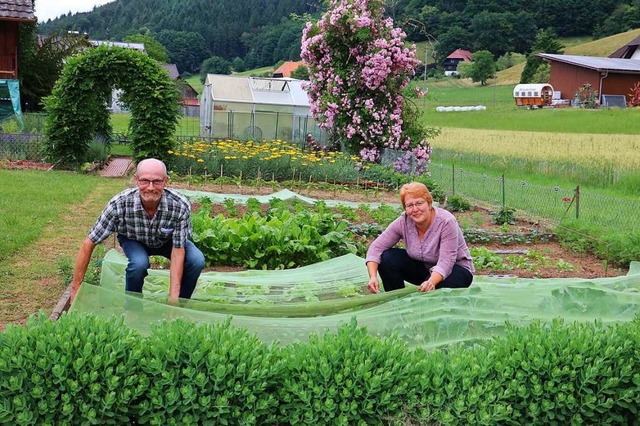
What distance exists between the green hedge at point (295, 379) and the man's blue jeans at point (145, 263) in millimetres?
1473

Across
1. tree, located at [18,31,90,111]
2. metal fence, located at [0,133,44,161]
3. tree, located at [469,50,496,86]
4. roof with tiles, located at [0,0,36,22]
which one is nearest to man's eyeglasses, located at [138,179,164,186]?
metal fence, located at [0,133,44,161]

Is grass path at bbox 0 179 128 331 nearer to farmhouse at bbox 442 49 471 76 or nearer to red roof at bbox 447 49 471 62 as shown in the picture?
farmhouse at bbox 442 49 471 76

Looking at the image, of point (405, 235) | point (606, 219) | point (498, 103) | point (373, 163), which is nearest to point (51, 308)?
point (405, 235)

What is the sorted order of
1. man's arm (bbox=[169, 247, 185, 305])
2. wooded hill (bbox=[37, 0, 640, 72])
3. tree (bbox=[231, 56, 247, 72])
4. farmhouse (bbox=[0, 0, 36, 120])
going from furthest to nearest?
tree (bbox=[231, 56, 247, 72])
wooded hill (bbox=[37, 0, 640, 72])
farmhouse (bbox=[0, 0, 36, 120])
man's arm (bbox=[169, 247, 185, 305])

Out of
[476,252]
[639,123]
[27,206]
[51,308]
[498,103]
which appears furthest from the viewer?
[498,103]

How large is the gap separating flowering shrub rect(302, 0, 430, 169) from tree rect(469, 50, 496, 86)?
59655 mm

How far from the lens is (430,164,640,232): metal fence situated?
12.0 m

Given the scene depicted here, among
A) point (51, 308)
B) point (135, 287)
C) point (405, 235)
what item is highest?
point (405, 235)

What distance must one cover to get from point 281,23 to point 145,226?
99.9m

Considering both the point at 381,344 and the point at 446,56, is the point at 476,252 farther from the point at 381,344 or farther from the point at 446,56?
the point at 446,56

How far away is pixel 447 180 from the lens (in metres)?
18.7

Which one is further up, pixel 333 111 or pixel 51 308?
Result: pixel 333 111

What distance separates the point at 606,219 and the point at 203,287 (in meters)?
8.23

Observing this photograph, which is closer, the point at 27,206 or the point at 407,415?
the point at 407,415
